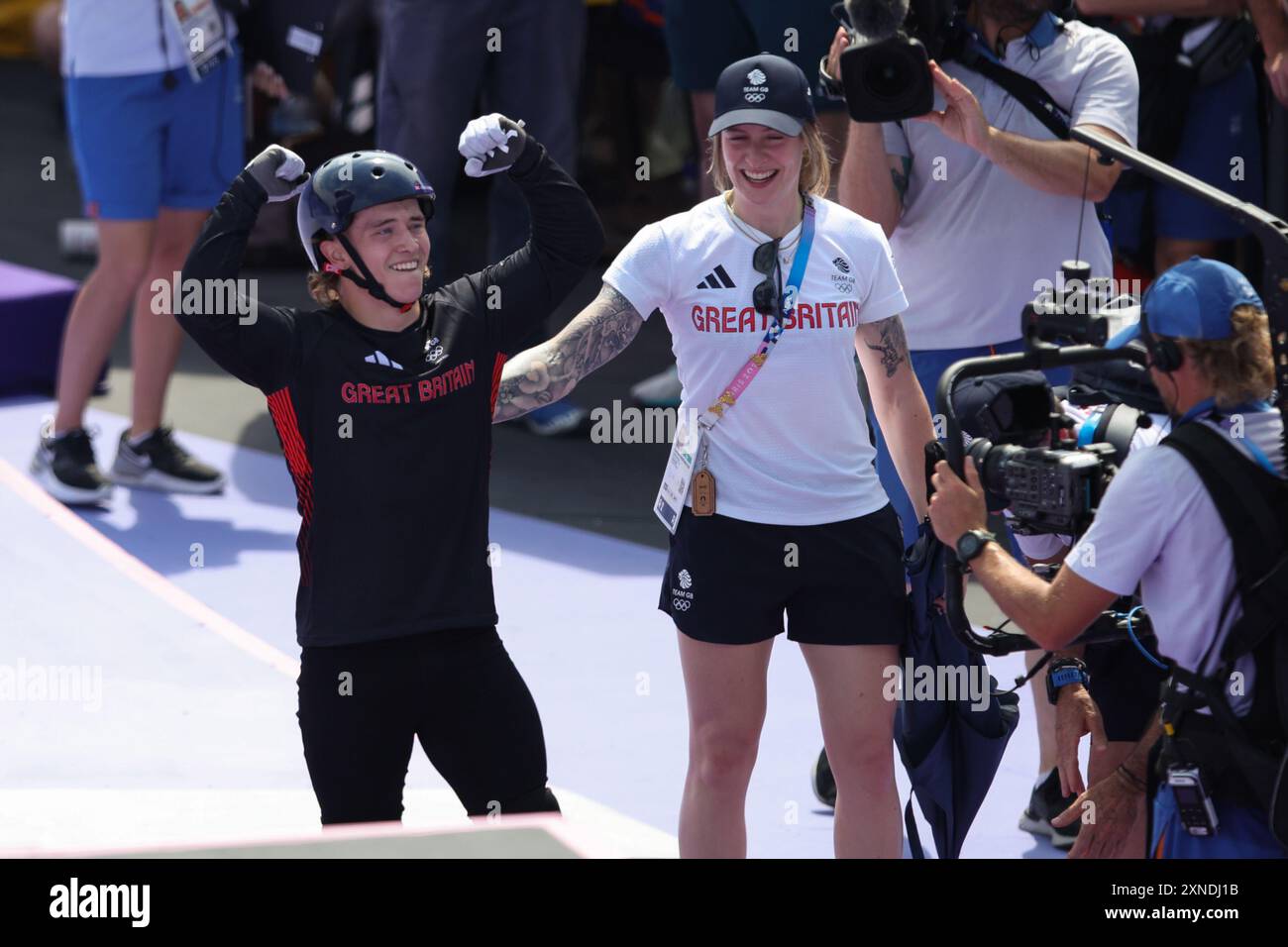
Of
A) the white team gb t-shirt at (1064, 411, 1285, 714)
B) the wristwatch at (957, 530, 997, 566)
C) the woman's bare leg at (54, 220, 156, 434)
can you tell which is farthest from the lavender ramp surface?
the white team gb t-shirt at (1064, 411, 1285, 714)

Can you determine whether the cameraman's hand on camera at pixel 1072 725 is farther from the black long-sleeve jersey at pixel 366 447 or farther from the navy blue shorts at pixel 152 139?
the navy blue shorts at pixel 152 139

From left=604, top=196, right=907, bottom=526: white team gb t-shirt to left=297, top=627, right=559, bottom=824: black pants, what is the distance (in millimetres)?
680

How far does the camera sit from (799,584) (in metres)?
4.44

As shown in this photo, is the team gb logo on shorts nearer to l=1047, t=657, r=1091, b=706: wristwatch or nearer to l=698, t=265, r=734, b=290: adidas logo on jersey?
l=698, t=265, r=734, b=290: adidas logo on jersey

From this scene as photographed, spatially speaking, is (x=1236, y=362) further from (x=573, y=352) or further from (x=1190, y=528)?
(x=573, y=352)

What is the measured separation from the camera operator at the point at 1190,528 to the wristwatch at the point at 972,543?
183mm

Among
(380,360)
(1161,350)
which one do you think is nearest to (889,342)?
(1161,350)

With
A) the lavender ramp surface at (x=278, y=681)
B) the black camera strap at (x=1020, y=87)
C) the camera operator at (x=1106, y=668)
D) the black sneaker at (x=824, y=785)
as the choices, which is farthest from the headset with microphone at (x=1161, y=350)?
the black sneaker at (x=824, y=785)

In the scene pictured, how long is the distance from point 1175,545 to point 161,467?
5513 millimetres

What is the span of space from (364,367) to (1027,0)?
2.26 meters

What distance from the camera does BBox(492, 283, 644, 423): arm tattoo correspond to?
4.55 meters

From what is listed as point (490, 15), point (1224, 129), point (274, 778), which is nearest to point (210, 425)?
point (490, 15)

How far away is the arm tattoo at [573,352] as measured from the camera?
455 centimetres
